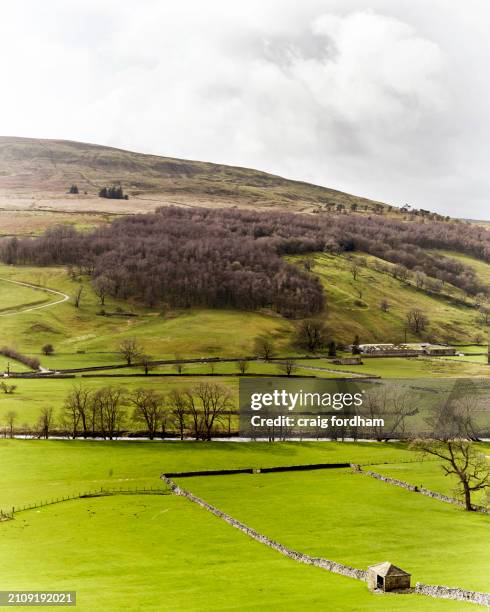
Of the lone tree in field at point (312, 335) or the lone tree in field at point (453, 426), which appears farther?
the lone tree in field at point (312, 335)

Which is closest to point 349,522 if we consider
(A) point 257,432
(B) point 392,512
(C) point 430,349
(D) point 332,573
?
(B) point 392,512

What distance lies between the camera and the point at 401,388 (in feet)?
356

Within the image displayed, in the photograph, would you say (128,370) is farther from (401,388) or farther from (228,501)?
(228,501)

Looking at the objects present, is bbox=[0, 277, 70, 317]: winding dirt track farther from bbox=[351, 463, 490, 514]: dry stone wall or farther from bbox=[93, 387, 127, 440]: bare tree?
bbox=[351, 463, 490, 514]: dry stone wall

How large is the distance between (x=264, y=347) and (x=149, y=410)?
59749mm

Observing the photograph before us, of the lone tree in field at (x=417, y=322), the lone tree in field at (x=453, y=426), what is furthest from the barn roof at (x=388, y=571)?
the lone tree in field at (x=417, y=322)

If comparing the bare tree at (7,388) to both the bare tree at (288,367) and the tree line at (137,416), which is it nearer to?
the tree line at (137,416)

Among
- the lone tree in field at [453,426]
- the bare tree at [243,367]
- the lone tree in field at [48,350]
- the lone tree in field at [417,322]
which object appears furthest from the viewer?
the lone tree in field at [417,322]

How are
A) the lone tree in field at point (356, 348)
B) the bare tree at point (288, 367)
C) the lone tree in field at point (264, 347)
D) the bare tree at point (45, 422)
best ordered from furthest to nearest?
the lone tree in field at point (356, 348) < the lone tree in field at point (264, 347) < the bare tree at point (288, 367) < the bare tree at point (45, 422)

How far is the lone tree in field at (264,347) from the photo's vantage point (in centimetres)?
14988

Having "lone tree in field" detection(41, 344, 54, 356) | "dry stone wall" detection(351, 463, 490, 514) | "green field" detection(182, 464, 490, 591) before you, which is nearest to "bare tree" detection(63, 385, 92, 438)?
"green field" detection(182, 464, 490, 591)

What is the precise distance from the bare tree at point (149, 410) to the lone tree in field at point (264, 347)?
166ft

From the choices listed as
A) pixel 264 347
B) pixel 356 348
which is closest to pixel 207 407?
pixel 264 347

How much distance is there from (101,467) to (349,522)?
101ft
